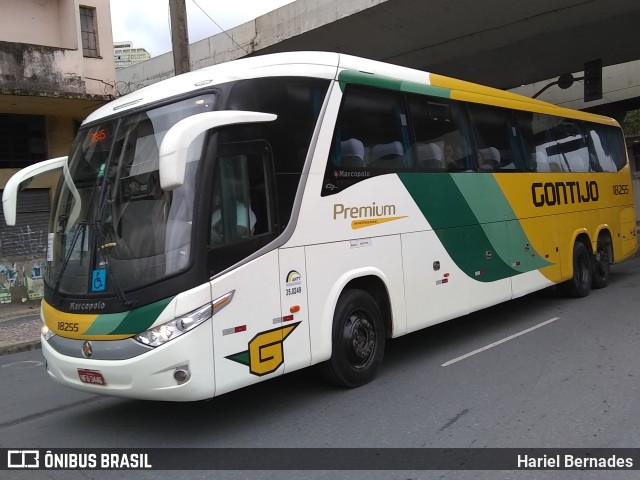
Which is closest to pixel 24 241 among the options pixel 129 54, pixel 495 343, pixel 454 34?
pixel 495 343

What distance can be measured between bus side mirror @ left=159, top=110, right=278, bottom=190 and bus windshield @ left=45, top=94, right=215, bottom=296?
0.28 meters

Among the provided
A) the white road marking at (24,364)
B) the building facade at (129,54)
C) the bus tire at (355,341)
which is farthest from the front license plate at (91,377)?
the building facade at (129,54)

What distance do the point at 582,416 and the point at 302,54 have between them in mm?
4141

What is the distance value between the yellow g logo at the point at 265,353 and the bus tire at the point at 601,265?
26.6ft

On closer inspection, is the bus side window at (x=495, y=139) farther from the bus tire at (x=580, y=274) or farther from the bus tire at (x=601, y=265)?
the bus tire at (x=601, y=265)

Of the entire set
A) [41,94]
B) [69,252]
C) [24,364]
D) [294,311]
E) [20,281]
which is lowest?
[24,364]

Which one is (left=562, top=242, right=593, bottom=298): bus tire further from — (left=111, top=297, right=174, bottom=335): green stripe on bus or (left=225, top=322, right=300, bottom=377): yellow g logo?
(left=111, top=297, right=174, bottom=335): green stripe on bus

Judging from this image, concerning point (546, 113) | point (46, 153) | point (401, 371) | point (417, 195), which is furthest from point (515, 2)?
point (46, 153)

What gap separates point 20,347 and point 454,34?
520 inches

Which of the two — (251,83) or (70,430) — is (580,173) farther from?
(70,430)

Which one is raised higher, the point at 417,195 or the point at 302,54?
the point at 302,54

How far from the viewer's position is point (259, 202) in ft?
16.3

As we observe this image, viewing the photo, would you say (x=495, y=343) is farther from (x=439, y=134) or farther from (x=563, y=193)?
(x=563, y=193)

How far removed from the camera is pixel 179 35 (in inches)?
432
